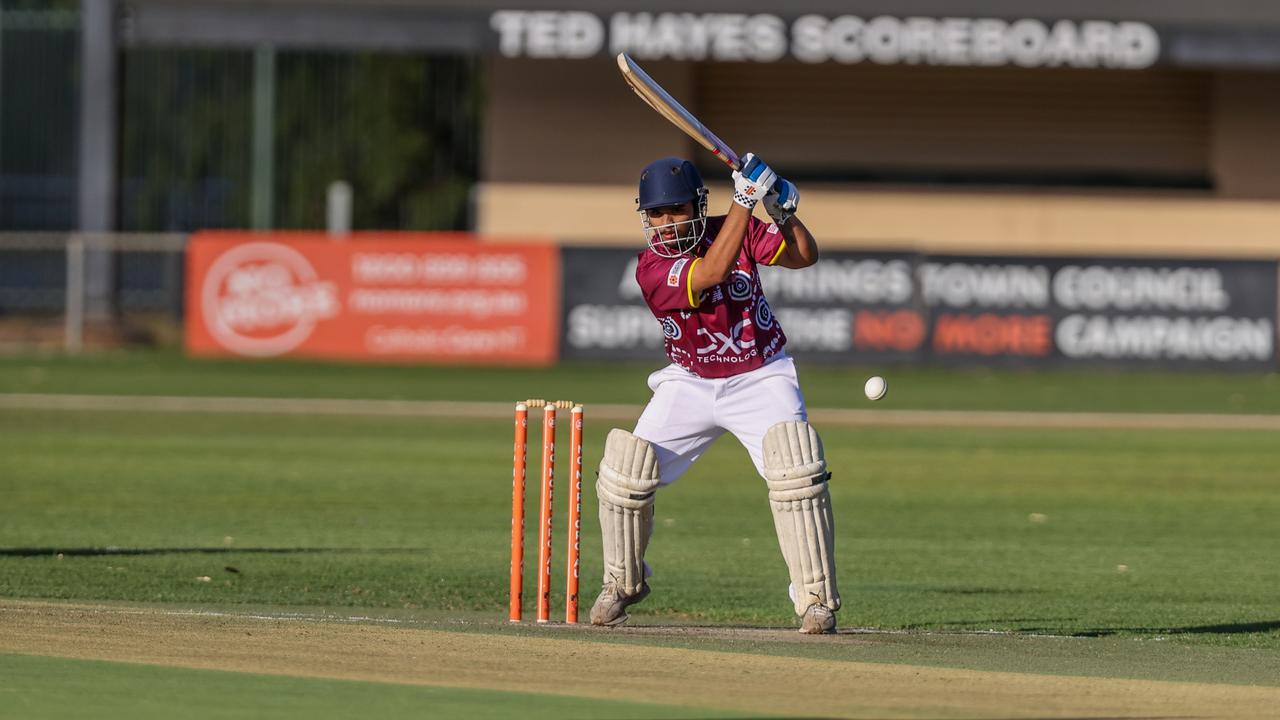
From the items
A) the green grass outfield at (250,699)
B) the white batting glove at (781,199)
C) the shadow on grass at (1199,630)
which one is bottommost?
the shadow on grass at (1199,630)

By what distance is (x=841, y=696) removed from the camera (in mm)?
7227

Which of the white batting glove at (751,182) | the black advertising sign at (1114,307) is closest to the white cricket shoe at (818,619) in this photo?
the white batting glove at (751,182)

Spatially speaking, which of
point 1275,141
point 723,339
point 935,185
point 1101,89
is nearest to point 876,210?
point 935,185

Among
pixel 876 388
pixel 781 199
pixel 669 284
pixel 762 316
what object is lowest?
pixel 876 388

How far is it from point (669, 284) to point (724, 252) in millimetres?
319

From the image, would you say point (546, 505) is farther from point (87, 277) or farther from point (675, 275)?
point (87, 277)

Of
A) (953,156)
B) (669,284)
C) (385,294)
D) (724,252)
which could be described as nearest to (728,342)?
(669,284)

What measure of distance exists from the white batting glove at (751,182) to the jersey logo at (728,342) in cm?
64

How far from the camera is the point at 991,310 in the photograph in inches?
1119

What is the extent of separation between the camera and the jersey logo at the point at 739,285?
8.73 metres

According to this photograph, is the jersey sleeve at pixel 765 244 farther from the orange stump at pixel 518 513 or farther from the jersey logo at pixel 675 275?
the orange stump at pixel 518 513

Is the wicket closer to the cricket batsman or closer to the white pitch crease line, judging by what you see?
the cricket batsman

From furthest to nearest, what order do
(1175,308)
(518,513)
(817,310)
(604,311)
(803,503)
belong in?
(604,311)
(817,310)
(1175,308)
(518,513)
(803,503)

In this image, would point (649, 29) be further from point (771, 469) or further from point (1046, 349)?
point (771, 469)
